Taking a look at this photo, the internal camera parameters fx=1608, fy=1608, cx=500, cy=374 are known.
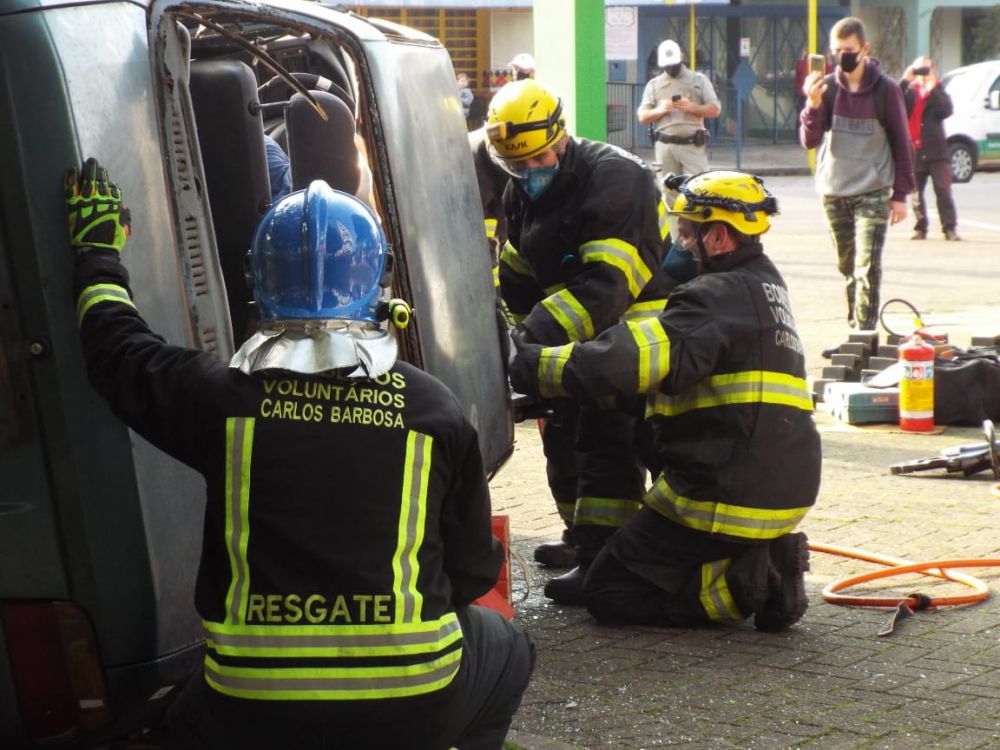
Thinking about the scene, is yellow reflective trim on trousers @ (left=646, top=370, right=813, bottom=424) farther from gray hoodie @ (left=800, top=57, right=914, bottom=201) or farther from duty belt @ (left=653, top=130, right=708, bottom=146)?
duty belt @ (left=653, top=130, right=708, bottom=146)

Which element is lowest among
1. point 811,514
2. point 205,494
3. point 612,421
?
point 811,514

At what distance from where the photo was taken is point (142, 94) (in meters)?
3.20

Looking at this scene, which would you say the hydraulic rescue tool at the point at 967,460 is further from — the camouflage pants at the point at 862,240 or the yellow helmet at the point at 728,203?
the camouflage pants at the point at 862,240

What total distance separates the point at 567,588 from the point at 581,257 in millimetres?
1105

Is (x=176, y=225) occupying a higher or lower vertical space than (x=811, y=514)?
higher

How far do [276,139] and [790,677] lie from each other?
8.38 feet

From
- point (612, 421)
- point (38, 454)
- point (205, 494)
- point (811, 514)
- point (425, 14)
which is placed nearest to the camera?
point (38, 454)

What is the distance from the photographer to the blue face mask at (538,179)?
17.8 ft

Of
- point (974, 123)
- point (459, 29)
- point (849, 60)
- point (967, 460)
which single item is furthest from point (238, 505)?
point (459, 29)

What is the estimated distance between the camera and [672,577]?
4930 mm

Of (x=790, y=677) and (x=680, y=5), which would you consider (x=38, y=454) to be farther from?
(x=680, y=5)

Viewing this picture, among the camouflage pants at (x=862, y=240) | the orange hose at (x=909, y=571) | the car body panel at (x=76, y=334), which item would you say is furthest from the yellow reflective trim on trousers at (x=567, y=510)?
the camouflage pants at (x=862, y=240)

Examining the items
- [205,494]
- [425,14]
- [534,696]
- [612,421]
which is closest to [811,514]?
[612,421]

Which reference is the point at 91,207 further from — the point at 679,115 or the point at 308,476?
the point at 679,115
